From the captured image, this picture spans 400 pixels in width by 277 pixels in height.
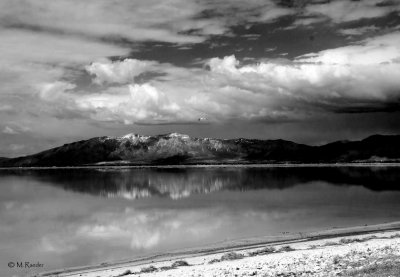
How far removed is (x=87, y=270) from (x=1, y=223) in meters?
40.1

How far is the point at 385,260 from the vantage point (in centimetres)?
2495

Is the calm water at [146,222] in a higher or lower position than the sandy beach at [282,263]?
lower

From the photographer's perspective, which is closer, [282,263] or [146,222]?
[282,263]

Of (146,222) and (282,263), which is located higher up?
(282,263)

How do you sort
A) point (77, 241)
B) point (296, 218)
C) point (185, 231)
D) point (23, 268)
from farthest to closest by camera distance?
point (296, 218)
point (185, 231)
point (77, 241)
point (23, 268)

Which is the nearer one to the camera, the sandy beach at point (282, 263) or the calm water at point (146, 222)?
the sandy beach at point (282, 263)

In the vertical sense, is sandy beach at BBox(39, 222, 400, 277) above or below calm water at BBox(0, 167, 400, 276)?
above

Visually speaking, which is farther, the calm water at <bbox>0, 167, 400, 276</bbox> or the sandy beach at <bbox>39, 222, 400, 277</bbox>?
the calm water at <bbox>0, 167, 400, 276</bbox>

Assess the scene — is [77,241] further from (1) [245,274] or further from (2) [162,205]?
(2) [162,205]

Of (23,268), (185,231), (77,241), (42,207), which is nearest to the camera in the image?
(23,268)

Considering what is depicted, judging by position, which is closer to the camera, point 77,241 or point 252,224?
point 77,241

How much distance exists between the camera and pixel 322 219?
64.9 m

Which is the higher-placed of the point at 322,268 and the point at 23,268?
the point at 322,268

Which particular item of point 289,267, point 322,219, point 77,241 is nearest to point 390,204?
point 322,219
